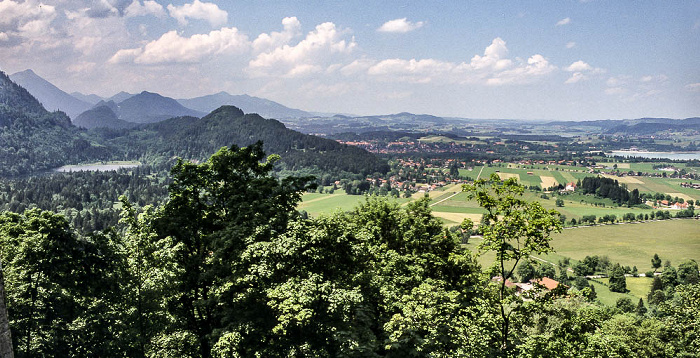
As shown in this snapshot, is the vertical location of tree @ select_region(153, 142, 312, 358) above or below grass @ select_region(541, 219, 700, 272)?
above

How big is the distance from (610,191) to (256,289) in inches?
7086

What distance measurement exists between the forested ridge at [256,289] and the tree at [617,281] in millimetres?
64363

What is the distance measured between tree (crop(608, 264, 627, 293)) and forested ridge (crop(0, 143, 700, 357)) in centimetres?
6436

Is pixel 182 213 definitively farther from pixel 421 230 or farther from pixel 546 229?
pixel 546 229

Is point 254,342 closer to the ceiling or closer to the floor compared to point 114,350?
closer to the ceiling

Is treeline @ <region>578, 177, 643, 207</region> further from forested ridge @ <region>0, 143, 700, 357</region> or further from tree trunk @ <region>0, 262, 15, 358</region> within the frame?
tree trunk @ <region>0, 262, 15, 358</region>

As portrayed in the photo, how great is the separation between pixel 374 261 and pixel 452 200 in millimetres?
125991

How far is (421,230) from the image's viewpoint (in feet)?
74.9

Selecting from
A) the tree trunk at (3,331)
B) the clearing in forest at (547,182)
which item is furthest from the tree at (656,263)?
the tree trunk at (3,331)

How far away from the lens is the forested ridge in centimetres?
1258

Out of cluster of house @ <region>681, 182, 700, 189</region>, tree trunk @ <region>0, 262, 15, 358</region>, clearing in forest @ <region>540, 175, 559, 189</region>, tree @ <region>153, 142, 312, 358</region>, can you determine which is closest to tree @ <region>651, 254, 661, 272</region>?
clearing in forest @ <region>540, 175, 559, 189</region>

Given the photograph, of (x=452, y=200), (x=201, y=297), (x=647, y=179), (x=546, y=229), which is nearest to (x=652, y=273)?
(x=452, y=200)

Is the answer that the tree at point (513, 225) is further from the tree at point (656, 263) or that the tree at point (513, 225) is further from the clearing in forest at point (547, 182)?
the clearing in forest at point (547, 182)

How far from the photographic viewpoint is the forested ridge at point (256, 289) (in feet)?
41.3
